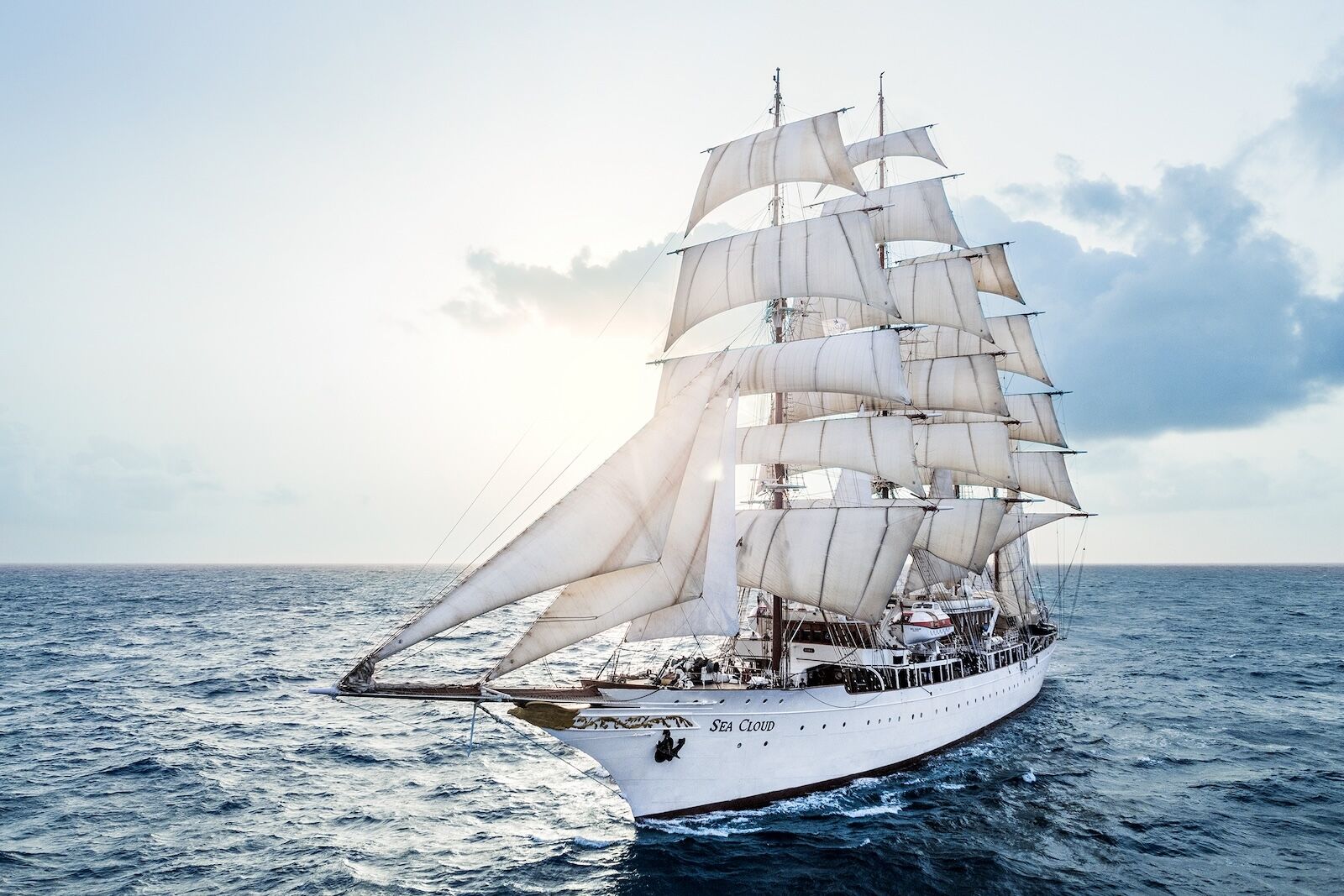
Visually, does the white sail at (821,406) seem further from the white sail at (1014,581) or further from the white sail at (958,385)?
the white sail at (1014,581)

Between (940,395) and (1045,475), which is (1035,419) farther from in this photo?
(940,395)

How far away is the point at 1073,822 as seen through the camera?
24.4 metres

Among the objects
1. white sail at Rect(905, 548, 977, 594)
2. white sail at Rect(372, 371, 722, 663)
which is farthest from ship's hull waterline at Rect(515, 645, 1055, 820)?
white sail at Rect(905, 548, 977, 594)

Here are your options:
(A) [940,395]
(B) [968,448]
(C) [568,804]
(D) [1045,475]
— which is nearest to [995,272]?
(A) [940,395]

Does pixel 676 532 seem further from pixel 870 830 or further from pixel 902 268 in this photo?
pixel 902 268

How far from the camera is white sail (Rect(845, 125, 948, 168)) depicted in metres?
47.7

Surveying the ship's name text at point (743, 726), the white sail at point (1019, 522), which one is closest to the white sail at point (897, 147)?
the white sail at point (1019, 522)

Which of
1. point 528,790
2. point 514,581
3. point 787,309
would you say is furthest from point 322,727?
point 787,309

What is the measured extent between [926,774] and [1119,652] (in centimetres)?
4361

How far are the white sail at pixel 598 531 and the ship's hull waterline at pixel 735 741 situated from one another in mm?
5254

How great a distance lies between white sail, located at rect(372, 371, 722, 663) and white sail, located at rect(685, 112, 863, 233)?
15.4 m

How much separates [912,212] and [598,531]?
114 feet

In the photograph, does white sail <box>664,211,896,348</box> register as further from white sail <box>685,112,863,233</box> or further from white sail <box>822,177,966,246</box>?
white sail <box>822,177,966,246</box>

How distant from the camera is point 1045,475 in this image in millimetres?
53469
